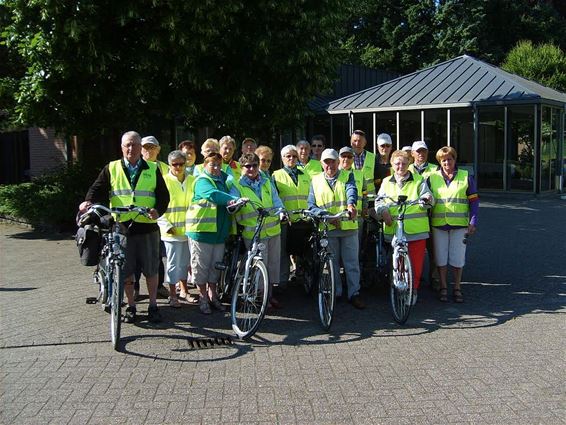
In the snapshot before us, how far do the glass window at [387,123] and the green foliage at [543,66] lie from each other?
1043 centimetres

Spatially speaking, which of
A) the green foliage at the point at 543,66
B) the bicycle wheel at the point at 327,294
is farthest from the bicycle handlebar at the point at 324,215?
the green foliage at the point at 543,66

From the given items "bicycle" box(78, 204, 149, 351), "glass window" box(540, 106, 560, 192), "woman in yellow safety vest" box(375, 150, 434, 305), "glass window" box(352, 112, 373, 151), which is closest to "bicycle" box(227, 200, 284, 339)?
"bicycle" box(78, 204, 149, 351)

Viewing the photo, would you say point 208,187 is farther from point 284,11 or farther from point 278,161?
point 278,161

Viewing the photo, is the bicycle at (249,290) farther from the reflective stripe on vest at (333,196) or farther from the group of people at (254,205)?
the reflective stripe on vest at (333,196)

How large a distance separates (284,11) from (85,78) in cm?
405

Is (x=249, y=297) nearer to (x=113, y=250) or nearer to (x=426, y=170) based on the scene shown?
(x=113, y=250)

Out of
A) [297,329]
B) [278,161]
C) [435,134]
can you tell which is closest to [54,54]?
[297,329]

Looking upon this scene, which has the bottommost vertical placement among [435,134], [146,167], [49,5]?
[146,167]

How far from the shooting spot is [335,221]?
262 inches

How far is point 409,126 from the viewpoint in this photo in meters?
21.7

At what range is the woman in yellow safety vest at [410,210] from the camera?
6.89 m

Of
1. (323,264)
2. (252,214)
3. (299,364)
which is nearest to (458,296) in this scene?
(323,264)

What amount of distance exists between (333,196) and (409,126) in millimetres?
15821

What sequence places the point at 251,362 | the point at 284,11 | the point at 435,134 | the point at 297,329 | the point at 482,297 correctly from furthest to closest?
1. the point at 435,134
2. the point at 284,11
3. the point at 482,297
4. the point at 297,329
5. the point at 251,362
